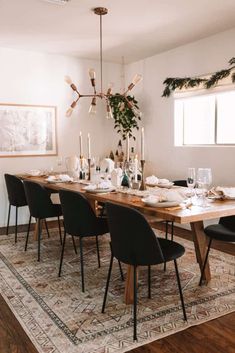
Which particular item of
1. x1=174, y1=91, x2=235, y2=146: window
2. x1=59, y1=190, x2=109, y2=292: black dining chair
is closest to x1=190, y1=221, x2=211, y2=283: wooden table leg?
x1=59, y1=190, x2=109, y2=292: black dining chair

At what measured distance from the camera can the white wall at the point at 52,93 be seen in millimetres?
5012

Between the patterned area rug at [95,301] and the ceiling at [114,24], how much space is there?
253 centimetres

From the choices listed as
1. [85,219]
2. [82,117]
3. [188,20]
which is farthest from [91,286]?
[82,117]

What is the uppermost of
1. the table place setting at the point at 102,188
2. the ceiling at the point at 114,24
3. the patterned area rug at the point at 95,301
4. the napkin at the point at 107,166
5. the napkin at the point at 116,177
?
the ceiling at the point at 114,24

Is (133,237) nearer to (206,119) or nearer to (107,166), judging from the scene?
(107,166)

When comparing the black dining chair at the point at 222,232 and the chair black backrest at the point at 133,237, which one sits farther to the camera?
the black dining chair at the point at 222,232

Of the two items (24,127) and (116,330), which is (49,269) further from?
(24,127)

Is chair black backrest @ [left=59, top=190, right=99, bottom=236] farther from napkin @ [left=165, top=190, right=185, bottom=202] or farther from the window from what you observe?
the window

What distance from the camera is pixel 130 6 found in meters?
3.46

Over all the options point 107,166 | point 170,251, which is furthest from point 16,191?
point 170,251

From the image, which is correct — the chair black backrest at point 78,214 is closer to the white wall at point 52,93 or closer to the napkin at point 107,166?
the napkin at point 107,166

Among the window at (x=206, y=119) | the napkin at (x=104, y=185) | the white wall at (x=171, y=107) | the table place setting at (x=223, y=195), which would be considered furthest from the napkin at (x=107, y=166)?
the table place setting at (x=223, y=195)

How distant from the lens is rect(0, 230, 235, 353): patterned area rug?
2.23 m

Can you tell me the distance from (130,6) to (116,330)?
9.57ft
